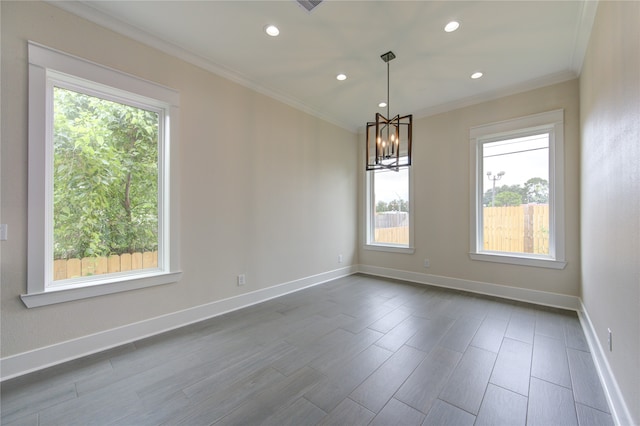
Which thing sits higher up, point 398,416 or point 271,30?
point 271,30

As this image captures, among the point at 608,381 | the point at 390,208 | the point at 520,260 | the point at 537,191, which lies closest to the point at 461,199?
the point at 537,191

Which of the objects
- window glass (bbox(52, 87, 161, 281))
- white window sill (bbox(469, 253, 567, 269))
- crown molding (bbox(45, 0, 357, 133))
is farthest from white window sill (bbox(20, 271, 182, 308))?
white window sill (bbox(469, 253, 567, 269))

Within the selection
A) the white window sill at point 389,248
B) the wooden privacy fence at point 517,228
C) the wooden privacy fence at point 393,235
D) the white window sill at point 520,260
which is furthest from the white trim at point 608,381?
the wooden privacy fence at point 393,235

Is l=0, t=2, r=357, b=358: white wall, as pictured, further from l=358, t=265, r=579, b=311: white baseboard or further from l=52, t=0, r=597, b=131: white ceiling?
l=358, t=265, r=579, b=311: white baseboard

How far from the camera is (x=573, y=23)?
8.14 ft

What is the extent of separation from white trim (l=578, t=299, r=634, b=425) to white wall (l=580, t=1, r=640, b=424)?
52 millimetres

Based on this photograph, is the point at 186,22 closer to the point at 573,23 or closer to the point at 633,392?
the point at 573,23

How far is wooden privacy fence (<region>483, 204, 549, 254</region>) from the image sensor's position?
12.0ft

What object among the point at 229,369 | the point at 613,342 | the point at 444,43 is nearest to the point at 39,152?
the point at 229,369

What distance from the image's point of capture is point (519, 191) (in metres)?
3.83

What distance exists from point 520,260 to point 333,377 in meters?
3.32

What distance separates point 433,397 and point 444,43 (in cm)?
328

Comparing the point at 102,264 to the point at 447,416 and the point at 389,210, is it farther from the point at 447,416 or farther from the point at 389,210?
the point at 389,210

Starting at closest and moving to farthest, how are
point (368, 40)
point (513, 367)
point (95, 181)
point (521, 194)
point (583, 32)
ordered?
point (513, 367)
point (95, 181)
point (583, 32)
point (368, 40)
point (521, 194)
